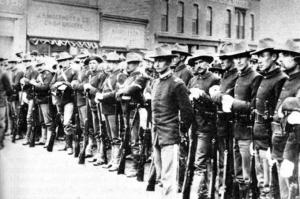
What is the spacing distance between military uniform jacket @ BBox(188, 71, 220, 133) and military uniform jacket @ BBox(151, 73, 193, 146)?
0.58 metres

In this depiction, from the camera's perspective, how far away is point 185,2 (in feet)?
75.7

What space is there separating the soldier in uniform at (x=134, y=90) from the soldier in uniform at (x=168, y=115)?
207 cm

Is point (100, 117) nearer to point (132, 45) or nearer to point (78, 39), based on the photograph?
point (78, 39)

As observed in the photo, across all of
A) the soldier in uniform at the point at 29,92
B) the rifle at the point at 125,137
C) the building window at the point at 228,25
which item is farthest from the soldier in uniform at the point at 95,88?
the building window at the point at 228,25

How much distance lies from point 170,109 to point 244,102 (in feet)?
3.08

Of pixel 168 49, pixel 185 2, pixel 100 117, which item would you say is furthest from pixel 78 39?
pixel 168 49

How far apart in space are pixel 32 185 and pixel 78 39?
1231 centimetres

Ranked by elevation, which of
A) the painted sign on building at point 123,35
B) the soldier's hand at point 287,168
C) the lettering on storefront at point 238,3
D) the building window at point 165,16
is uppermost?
the lettering on storefront at point 238,3

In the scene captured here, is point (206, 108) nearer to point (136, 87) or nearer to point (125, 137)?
point (136, 87)

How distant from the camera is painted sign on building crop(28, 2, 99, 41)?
657 inches

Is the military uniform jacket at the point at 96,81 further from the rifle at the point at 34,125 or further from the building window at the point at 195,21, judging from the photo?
the building window at the point at 195,21

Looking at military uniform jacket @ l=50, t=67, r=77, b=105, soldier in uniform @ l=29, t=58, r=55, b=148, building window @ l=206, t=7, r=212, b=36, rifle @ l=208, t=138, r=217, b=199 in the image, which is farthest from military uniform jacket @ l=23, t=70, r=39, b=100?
building window @ l=206, t=7, r=212, b=36

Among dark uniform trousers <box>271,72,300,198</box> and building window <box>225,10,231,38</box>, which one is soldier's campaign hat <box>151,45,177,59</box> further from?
building window <box>225,10,231,38</box>

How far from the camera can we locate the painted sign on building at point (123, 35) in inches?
776
